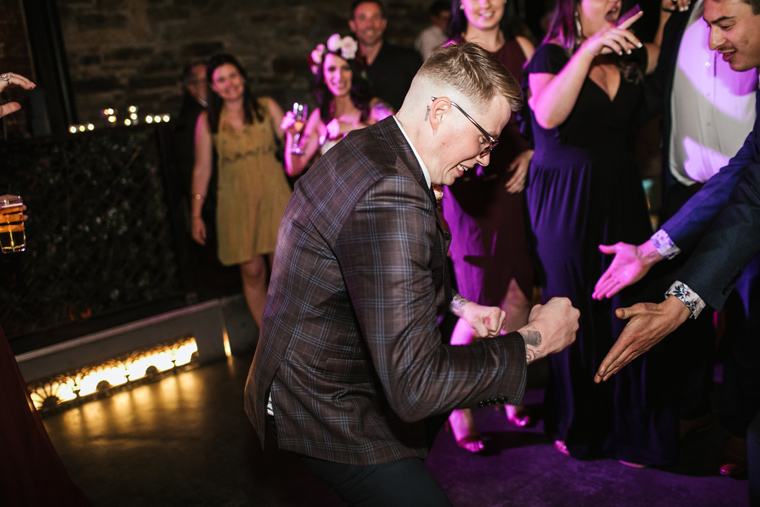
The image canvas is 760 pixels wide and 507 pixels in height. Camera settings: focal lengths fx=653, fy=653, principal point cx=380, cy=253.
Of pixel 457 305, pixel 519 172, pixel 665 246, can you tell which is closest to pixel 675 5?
pixel 519 172

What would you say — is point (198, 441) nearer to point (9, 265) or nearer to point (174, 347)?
point (174, 347)

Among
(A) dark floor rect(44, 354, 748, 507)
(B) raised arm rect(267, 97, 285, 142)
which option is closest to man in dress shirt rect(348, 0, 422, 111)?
(B) raised arm rect(267, 97, 285, 142)

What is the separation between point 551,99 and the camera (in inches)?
96.8

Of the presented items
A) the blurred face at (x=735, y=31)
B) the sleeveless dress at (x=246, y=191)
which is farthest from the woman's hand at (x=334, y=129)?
the blurred face at (x=735, y=31)

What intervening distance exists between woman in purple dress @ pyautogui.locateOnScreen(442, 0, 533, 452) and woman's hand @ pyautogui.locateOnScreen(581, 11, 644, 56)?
55 centimetres

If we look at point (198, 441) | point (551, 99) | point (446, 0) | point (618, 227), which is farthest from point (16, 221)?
point (446, 0)

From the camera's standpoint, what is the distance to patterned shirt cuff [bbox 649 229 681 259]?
2.14 m

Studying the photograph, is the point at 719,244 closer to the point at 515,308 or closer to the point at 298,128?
the point at 515,308

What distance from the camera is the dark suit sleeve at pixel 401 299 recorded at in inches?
47.1

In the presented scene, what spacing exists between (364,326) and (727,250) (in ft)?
3.63

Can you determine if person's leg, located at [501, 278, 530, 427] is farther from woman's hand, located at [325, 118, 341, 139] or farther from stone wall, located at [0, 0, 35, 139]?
stone wall, located at [0, 0, 35, 139]

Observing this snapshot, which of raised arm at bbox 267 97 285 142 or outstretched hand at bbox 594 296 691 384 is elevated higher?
raised arm at bbox 267 97 285 142

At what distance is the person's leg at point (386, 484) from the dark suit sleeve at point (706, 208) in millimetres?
1257

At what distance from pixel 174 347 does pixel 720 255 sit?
3.12 metres
